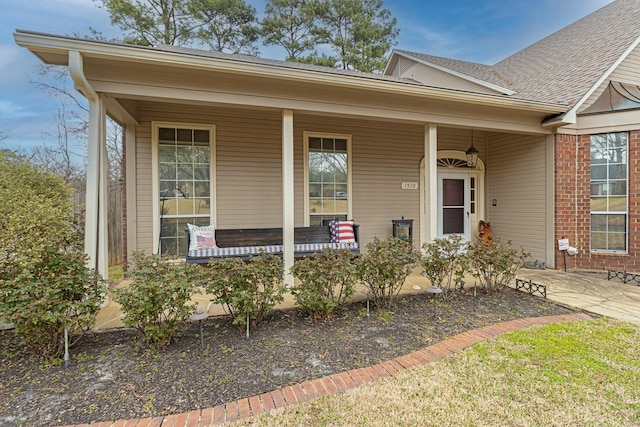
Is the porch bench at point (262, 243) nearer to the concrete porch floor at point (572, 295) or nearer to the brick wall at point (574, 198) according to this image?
the concrete porch floor at point (572, 295)

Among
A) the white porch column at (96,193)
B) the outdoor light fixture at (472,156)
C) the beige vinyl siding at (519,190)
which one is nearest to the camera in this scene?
the white porch column at (96,193)

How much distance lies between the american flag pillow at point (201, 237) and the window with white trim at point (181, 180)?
0.41 m

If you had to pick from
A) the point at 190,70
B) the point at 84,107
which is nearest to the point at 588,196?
the point at 190,70

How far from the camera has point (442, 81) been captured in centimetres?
827

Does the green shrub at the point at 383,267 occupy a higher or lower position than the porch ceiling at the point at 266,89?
lower

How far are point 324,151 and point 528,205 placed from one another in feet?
13.9

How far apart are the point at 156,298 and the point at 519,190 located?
6815 mm

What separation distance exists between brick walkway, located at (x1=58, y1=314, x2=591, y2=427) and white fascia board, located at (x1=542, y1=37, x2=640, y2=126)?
14.3 ft

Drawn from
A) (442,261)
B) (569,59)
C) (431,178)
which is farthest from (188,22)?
(442,261)

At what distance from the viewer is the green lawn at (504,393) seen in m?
1.82

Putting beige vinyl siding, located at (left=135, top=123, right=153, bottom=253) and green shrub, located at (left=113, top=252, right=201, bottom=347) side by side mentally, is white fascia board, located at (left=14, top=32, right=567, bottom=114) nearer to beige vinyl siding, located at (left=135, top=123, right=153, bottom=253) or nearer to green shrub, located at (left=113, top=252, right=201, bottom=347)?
beige vinyl siding, located at (left=135, top=123, right=153, bottom=253)

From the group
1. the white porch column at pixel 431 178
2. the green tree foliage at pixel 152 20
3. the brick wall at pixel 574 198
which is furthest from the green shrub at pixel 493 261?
the green tree foliage at pixel 152 20

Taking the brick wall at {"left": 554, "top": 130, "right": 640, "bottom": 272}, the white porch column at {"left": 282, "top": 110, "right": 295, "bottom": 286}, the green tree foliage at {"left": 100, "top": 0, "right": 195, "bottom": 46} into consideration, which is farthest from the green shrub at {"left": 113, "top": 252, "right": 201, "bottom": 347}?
the green tree foliage at {"left": 100, "top": 0, "right": 195, "bottom": 46}

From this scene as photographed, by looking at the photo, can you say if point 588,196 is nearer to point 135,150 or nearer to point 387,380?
point 387,380
